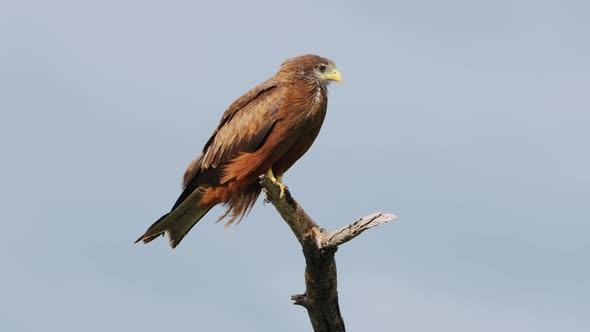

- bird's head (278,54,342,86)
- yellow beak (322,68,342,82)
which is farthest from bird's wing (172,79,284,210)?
yellow beak (322,68,342,82)

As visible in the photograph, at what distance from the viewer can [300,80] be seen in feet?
33.5

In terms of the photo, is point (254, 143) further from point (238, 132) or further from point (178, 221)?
point (178, 221)

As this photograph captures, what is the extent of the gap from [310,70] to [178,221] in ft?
7.22

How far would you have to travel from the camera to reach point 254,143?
32.1ft

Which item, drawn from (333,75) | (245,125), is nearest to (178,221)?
(245,125)

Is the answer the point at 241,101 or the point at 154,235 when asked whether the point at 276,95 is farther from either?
the point at 154,235

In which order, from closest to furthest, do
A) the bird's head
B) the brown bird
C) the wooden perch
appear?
the wooden perch < the brown bird < the bird's head

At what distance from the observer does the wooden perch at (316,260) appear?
8500mm

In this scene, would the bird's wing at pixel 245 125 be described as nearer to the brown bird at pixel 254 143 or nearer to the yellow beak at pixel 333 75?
the brown bird at pixel 254 143

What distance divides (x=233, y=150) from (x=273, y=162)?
52 cm

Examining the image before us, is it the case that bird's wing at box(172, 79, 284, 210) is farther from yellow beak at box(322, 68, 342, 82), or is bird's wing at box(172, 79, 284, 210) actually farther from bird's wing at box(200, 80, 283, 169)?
yellow beak at box(322, 68, 342, 82)

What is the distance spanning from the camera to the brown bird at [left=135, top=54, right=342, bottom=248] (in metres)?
9.73

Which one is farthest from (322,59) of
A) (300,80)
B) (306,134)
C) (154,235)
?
(154,235)

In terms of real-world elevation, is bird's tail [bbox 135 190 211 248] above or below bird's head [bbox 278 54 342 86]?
below
